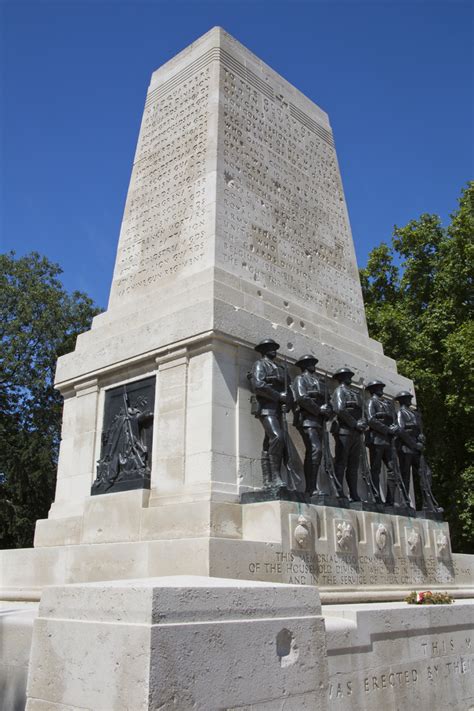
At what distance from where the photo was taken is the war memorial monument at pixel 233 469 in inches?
171

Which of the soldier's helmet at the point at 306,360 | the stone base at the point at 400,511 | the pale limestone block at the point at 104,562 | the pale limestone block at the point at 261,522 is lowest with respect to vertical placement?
the pale limestone block at the point at 104,562

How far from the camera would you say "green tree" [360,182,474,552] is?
23.7m

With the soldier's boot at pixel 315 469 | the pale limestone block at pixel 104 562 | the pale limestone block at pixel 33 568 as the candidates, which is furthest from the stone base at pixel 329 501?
the pale limestone block at pixel 33 568

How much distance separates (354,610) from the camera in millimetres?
6844

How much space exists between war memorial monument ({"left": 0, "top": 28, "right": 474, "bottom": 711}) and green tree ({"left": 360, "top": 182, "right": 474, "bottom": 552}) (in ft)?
32.6

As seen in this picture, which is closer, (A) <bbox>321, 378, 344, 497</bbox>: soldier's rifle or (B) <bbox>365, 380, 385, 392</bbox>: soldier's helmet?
(A) <bbox>321, 378, 344, 497</bbox>: soldier's rifle

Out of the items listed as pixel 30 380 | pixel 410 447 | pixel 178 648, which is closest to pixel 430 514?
pixel 410 447

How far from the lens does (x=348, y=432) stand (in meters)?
11.7

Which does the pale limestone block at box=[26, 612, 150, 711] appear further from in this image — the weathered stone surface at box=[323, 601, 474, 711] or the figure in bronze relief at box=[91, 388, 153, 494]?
the figure in bronze relief at box=[91, 388, 153, 494]

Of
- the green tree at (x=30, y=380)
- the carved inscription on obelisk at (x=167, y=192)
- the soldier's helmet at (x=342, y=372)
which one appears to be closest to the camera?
the soldier's helmet at (x=342, y=372)

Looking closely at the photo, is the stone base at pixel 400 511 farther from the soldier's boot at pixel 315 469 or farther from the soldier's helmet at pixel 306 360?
the soldier's helmet at pixel 306 360

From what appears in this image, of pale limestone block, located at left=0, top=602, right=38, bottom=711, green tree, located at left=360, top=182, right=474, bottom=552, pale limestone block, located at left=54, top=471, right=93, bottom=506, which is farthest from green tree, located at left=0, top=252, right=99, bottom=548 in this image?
pale limestone block, located at left=0, top=602, right=38, bottom=711

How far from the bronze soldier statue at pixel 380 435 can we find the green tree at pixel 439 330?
11.1 meters

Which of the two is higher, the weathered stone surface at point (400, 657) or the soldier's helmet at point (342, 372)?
the soldier's helmet at point (342, 372)
